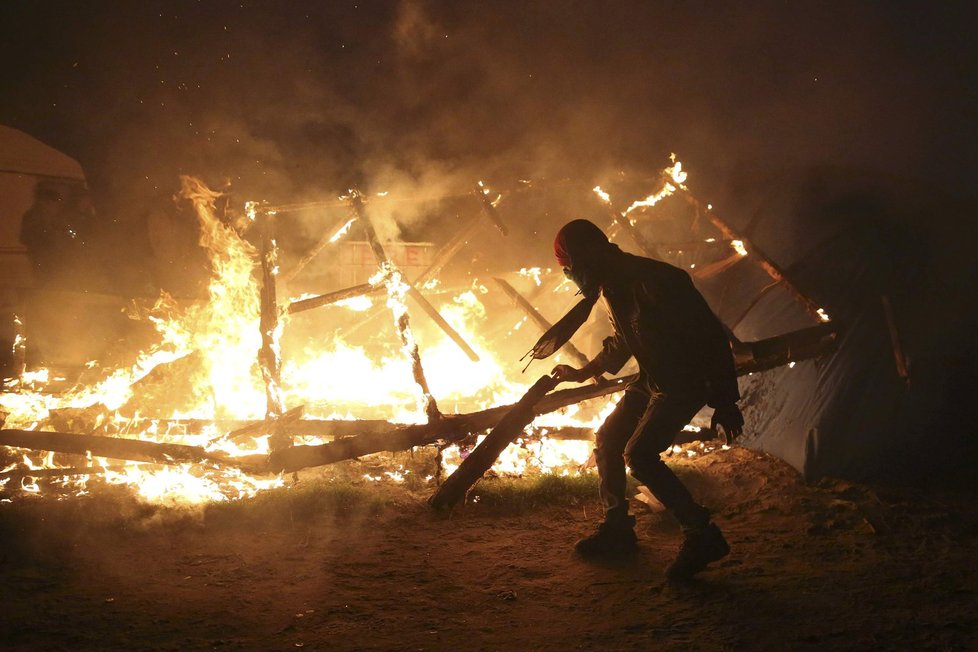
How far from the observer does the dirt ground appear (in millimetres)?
3243

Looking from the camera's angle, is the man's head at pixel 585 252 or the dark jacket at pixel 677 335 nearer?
the dark jacket at pixel 677 335

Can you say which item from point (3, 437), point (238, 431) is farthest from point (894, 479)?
point (3, 437)

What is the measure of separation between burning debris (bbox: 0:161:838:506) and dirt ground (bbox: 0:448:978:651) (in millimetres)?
511

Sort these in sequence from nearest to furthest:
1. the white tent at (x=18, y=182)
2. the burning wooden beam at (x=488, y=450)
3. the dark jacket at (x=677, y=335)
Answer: the dark jacket at (x=677, y=335) < the burning wooden beam at (x=488, y=450) < the white tent at (x=18, y=182)

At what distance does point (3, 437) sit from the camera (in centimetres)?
546

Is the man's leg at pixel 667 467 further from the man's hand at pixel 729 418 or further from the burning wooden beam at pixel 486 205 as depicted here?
the burning wooden beam at pixel 486 205

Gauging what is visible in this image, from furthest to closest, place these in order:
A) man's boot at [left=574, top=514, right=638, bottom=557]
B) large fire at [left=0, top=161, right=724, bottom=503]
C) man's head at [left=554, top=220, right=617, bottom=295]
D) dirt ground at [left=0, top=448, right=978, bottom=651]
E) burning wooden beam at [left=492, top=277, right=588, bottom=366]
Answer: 1. burning wooden beam at [left=492, top=277, right=588, bottom=366]
2. large fire at [left=0, top=161, right=724, bottom=503]
3. man's boot at [left=574, top=514, right=638, bottom=557]
4. man's head at [left=554, top=220, right=617, bottom=295]
5. dirt ground at [left=0, top=448, right=978, bottom=651]

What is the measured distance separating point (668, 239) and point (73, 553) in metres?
8.14

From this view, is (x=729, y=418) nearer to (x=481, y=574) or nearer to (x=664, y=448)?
(x=664, y=448)

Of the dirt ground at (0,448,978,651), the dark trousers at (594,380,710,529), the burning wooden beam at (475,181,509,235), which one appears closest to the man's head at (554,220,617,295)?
the dark trousers at (594,380,710,529)

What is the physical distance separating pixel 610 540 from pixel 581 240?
2177 mm

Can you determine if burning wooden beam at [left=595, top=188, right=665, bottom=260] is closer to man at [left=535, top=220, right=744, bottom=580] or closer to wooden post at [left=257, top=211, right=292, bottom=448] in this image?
man at [left=535, top=220, right=744, bottom=580]

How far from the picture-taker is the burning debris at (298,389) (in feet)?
17.3

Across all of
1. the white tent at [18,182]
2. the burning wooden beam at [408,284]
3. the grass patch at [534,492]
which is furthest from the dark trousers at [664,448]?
the white tent at [18,182]
